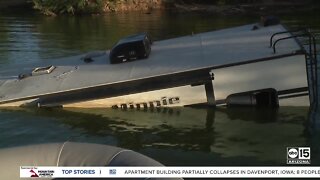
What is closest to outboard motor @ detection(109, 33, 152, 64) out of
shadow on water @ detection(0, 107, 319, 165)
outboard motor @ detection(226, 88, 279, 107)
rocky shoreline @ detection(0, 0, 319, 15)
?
shadow on water @ detection(0, 107, 319, 165)

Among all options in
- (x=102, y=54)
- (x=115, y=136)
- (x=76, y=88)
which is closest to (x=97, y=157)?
(x=115, y=136)

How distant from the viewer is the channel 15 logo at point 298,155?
10180 millimetres

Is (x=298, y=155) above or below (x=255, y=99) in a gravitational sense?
below

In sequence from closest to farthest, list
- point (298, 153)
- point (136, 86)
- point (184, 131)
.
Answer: point (298, 153)
point (184, 131)
point (136, 86)

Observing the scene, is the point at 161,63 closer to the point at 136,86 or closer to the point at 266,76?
the point at 136,86

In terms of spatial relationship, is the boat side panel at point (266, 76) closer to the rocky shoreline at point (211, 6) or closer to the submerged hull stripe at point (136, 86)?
the submerged hull stripe at point (136, 86)

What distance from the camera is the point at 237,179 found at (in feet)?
29.8

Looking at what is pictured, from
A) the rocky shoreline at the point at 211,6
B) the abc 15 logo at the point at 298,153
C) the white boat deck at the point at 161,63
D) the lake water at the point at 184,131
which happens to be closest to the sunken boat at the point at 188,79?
the white boat deck at the point at 161,63

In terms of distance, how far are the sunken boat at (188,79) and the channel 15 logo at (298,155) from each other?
245 centimetres

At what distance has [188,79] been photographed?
13.0m

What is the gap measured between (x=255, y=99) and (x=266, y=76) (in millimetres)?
885

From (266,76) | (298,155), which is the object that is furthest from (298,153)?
(266,76)

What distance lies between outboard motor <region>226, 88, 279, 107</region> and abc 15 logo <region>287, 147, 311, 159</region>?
8.38 ft

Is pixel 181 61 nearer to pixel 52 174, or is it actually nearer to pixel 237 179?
pixel 237 179
